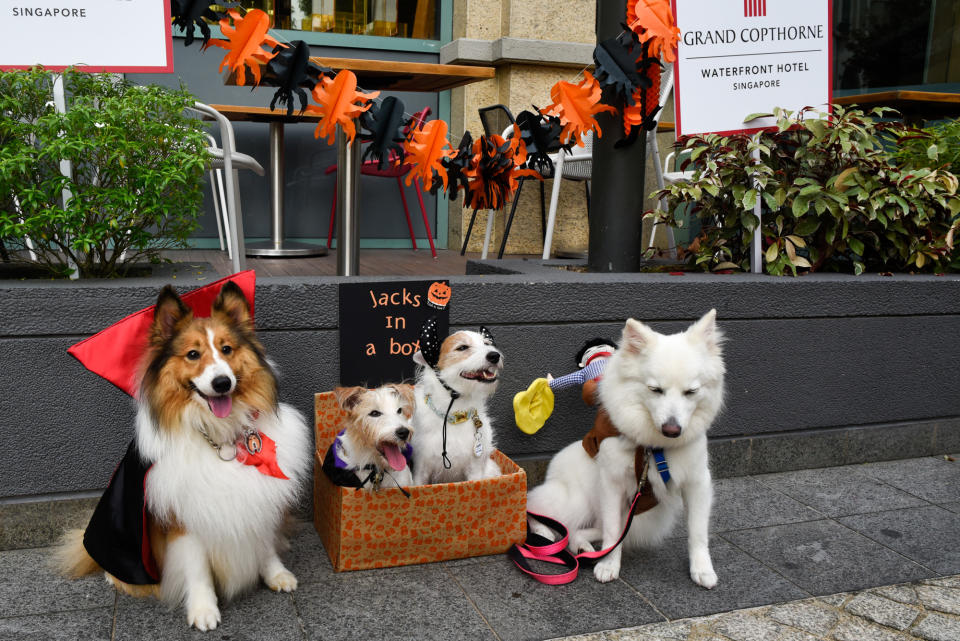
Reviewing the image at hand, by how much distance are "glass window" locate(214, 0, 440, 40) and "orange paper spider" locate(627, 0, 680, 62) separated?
384 centimetres

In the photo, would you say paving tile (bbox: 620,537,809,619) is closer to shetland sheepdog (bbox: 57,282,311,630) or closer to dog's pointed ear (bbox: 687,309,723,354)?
dog's pointed ear (bbox: 687,309,723,354)

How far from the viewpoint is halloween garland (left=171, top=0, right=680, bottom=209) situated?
312cm

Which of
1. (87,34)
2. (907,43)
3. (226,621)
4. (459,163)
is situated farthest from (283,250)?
(907,43)

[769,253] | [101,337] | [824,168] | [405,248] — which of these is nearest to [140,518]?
[101,337]

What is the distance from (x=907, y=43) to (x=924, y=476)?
5.23m

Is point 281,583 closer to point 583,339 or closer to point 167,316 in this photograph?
point 167,316

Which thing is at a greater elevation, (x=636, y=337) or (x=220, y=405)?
(x=636, y=337)

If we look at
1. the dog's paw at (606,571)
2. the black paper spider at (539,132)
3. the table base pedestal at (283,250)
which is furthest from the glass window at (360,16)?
the dog's paw at (606,571)

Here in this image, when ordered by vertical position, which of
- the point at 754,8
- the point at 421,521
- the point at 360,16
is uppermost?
the point at 360,16

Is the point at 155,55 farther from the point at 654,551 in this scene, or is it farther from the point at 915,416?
the point at 915,416

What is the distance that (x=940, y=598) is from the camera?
2.64m

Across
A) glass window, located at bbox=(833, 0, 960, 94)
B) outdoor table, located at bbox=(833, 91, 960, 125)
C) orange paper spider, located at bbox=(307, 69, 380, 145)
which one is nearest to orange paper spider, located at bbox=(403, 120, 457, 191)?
orange paper spider, located at bbox=(307, 69, 380, 145)

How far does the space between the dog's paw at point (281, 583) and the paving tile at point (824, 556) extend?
175 cm

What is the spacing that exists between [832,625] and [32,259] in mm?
3633
